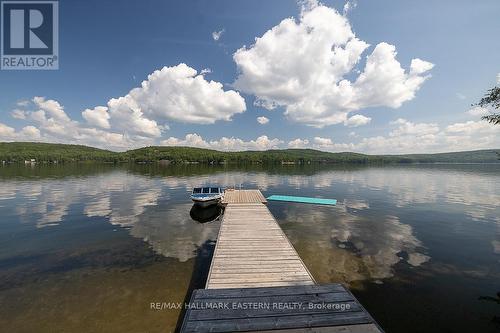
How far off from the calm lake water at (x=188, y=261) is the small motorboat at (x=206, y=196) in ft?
5.14

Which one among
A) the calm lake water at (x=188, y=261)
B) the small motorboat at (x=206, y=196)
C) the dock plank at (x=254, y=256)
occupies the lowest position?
the calm lake water at (x=188, y=261)

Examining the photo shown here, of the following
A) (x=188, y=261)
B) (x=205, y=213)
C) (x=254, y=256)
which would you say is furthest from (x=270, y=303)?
(x=205, y=213)

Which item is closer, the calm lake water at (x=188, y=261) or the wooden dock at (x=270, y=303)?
the wooden dock at (x=270, y=303)

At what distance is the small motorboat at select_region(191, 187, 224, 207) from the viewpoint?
31.9 meters

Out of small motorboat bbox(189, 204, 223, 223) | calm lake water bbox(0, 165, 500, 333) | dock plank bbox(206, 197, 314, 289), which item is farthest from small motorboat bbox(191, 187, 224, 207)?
dock plank bbox(206, 197, 314, 289)

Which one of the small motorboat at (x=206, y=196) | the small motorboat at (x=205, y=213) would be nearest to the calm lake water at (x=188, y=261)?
the small motorboat at (x=205, y=213)

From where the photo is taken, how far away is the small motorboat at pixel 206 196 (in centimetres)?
3189

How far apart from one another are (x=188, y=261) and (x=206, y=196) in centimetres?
1530

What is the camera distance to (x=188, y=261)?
1747 cm

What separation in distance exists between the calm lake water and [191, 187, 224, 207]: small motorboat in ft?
5.14

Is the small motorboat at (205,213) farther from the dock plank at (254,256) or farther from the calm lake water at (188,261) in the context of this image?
the dock plank at (254,256)

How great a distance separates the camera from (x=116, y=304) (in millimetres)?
12430

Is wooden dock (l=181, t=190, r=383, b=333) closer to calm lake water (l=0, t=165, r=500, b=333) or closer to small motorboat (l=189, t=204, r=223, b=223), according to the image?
calm lake water (l=0, t=165, r=500, b=333)

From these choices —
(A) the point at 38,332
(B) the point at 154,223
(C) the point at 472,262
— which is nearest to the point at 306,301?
(A) the point at 38,332
